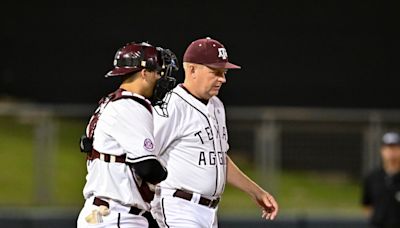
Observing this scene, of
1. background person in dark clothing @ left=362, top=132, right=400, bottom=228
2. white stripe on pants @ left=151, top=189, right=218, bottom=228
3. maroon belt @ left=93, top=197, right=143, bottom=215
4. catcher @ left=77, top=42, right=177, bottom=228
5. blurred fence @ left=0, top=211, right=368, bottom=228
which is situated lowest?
blurred fence @ left=0, top=211, right=368, bottom=228

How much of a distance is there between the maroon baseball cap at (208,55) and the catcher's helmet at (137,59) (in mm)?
849

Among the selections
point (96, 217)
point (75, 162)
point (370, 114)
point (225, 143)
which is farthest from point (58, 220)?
point (96, 217)

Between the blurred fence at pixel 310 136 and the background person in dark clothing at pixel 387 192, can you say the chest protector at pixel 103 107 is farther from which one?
the blurred fence at pixel 310 136

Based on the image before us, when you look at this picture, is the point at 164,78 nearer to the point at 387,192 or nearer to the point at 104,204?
the point at 104,204

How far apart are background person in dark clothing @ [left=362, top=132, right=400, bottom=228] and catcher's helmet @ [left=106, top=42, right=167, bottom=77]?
4333mm

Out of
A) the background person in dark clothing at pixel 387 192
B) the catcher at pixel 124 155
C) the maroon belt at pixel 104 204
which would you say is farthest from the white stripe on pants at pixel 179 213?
the background person in dark clothing at pixel 387 192

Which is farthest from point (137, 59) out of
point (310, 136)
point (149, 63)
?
point (310, 136)

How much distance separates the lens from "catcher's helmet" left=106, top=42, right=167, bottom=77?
5816 millimetres

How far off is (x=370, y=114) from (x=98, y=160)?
709cm

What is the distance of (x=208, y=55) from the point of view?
268 inches

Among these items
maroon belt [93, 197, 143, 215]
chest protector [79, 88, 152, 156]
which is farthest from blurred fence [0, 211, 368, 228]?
maroon belt [93, 197, 143, 215]

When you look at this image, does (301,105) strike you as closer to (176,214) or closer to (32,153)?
(32,153)

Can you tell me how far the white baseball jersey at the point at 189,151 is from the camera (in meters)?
6.72

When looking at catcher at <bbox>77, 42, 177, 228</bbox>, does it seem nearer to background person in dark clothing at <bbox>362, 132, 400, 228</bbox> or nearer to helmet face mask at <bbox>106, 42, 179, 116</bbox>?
helmet face mask at <bbox>106, 42, 179, 116</bbox>
